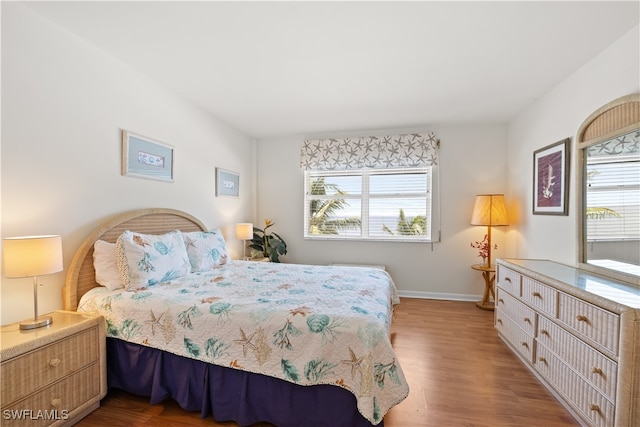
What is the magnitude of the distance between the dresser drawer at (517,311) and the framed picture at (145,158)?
11.2 feet

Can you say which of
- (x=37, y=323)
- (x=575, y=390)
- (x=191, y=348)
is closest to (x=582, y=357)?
(x=575, y=390)

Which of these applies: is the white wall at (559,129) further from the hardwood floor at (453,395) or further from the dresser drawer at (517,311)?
the hardwood floor at (453,395)

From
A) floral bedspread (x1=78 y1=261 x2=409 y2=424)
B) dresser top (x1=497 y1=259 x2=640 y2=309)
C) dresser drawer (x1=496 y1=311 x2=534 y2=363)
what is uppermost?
dresser top (x1=497 y1=259 x2=640 y2=309)

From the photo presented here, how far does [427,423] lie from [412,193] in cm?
293

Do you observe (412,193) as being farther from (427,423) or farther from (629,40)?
(427,423)

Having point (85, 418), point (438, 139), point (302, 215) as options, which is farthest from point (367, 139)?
point (85, 418)

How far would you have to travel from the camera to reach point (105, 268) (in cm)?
201

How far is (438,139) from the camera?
12.7 ft

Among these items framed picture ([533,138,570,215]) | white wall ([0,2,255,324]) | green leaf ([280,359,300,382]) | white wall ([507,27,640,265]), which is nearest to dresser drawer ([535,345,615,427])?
white wall ([507,27,640,265])

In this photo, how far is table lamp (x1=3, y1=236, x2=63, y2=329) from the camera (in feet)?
4.75

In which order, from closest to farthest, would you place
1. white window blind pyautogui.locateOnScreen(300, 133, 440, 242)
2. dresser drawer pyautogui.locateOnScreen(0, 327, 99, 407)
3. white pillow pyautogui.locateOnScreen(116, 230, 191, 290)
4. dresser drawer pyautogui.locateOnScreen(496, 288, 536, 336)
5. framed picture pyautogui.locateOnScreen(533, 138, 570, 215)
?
dresser drawer pyautogui.locateOnScreen(0, 327, 99, 407)
white pillow pyautogui.locateOnScreen(116, 230, 191, 290)
dresser drawer pyautogui.locateOnScreen(496, 288, 536, 336)
framed picture pyautogui.locateOnScreen(533, 138, 570, 215)
white window blind pyautogui.locateOnScreen(300, 133, 440, 242)

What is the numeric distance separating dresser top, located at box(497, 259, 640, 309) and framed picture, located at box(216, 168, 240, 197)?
3.34m

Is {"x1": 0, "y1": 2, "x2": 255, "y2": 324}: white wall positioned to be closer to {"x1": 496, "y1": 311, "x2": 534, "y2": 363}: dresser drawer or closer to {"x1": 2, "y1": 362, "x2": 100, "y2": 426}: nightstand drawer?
{"x1": 2, "y1": 362, "x2": 100, "y2": 426}: nightstand drawer

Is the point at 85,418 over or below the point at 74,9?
below
